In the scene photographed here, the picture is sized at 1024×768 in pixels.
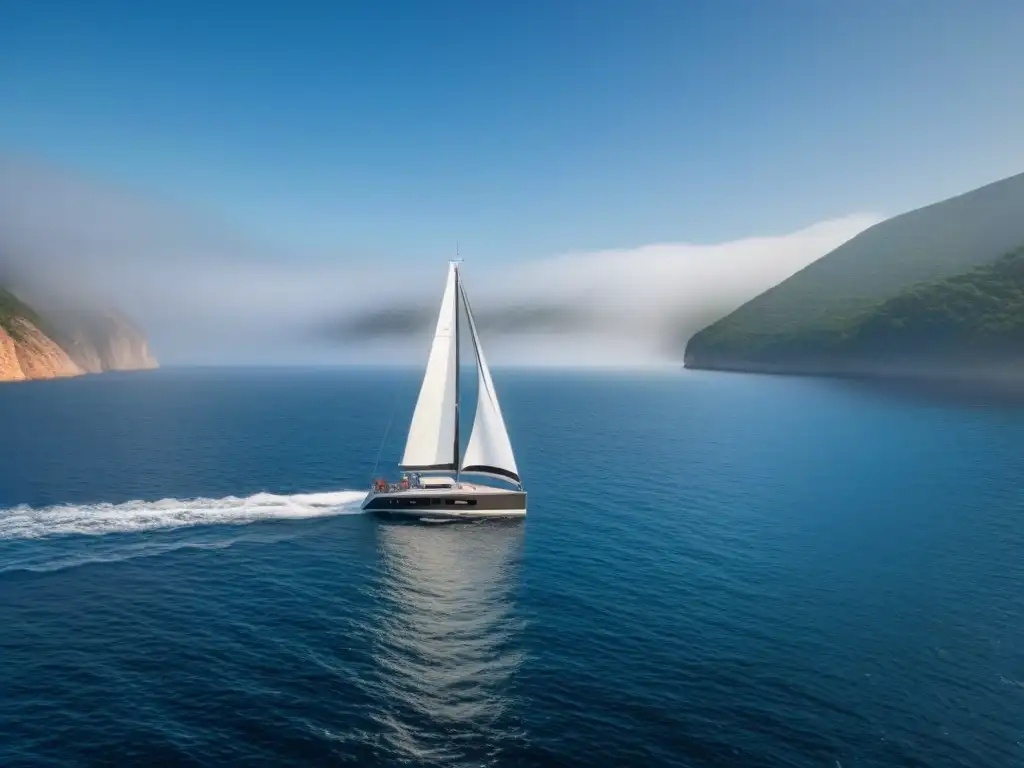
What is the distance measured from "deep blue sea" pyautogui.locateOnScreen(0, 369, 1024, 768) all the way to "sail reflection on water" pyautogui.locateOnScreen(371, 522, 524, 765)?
6.7 inches

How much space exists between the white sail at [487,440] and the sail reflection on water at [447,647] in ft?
27.4

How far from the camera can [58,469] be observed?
7025 cm

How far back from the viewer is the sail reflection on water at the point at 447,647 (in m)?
23.2

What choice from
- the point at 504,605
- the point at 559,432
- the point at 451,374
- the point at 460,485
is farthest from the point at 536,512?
the point at 559,432

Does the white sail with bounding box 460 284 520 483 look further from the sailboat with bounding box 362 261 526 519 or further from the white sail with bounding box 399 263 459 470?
the white sail with bounding box 399 263 459 470

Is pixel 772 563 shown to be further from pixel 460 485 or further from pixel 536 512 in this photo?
pixel 460 485

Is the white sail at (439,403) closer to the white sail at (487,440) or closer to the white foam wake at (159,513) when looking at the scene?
the white sail at (487,440)

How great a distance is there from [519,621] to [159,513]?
3799 cm

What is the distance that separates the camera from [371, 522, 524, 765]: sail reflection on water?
914 inches

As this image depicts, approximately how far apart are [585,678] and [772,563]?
23.1 m

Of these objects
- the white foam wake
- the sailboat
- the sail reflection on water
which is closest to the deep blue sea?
the sail reflection on water

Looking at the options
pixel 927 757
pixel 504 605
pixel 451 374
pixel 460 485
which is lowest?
pixel 927 757

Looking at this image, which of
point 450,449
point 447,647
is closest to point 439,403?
point 450,449

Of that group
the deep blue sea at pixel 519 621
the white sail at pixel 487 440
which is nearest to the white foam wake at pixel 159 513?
the deep blue sea at pixel 519 621
